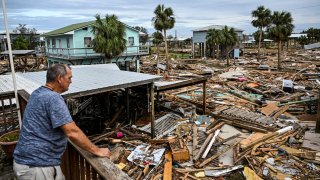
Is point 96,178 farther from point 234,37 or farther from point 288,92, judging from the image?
point 234,37

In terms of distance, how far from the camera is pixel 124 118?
13.7m

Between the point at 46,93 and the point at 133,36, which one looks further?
the point at 133,36

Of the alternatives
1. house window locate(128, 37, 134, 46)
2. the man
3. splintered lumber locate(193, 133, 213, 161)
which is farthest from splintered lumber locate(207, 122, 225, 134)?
house window locate(128, 37, 134, 46)

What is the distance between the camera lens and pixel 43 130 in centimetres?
272

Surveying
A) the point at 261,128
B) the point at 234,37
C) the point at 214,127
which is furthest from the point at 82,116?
the point at 234,37

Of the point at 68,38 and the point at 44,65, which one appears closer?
the point at 68,38

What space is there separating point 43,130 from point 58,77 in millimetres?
565

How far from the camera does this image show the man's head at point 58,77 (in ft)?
9.12

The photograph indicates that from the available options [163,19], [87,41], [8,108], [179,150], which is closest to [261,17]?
[163,19]

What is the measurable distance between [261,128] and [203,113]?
149 inches

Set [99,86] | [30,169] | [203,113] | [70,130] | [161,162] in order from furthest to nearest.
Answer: [203,113]
[161,162]
[99,86]
[30,169]
[70,130]

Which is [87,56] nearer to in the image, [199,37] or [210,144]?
[210,144]

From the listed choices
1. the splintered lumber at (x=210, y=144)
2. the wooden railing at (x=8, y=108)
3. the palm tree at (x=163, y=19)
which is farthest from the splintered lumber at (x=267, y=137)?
the palm tree at (x=163, y=19)

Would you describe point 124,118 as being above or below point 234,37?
below
